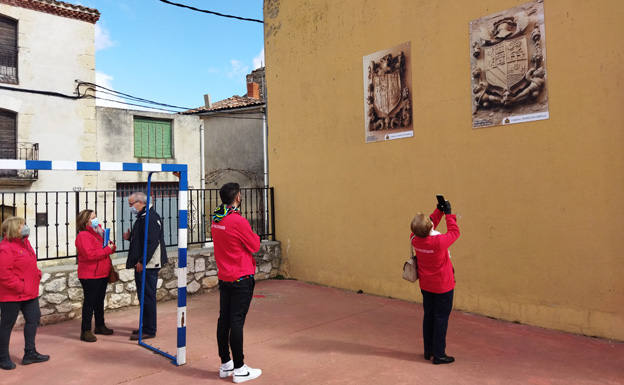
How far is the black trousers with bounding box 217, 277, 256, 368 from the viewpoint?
366 cm

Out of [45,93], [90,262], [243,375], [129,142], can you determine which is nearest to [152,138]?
[129,142]

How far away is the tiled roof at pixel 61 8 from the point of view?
14.1 meters

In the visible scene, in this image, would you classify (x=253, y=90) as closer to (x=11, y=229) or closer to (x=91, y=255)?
(x=91, y=255)

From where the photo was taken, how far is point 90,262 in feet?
15.9

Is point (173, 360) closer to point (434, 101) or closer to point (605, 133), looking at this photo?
point (434, 101)

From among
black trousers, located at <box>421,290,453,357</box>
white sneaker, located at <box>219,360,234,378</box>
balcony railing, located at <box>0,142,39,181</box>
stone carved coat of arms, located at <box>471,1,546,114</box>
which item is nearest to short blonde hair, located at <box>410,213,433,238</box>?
black trousers, located at <box>421,290,453,357</box>

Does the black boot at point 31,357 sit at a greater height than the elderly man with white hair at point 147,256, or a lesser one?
lesser

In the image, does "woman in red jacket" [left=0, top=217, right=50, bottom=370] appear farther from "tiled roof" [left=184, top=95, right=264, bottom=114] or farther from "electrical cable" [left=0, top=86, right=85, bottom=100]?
"tiled roof" [left=184, top=95, right=264, bottom=114]

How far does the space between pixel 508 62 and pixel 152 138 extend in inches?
583

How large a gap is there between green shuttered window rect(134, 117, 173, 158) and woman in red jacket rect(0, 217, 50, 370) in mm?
13385

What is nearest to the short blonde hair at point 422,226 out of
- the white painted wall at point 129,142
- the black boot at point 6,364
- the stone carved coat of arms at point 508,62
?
the stone carved coat of arms at point 508,62

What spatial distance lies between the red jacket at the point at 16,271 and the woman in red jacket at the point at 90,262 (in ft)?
2.04

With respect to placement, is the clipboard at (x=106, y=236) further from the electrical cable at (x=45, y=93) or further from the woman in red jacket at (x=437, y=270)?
the electrical cable at (x=45, y=93)

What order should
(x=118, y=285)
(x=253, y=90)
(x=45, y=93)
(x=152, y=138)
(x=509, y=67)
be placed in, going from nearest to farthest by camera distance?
(x=509, y=67), (x=118, y=285), (x=45, y=93), (x=152, y=138), (x=253, y=90)
